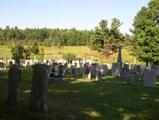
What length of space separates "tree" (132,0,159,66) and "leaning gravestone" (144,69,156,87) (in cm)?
3188

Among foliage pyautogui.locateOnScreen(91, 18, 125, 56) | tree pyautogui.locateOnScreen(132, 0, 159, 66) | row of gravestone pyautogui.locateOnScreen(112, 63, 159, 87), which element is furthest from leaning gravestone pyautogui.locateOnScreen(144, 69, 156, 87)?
foliage pyautogui.locateOnScreen(91, 18, 125, 56)

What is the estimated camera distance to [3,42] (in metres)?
132

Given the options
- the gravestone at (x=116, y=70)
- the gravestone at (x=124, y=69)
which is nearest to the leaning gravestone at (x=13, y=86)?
the gravestone at (x=124, y=69)

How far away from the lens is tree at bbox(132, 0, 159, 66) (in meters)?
58.3

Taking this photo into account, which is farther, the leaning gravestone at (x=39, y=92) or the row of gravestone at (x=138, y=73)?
the row of gravestone at (x=138, y=73)

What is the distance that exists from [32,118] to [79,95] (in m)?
6.79

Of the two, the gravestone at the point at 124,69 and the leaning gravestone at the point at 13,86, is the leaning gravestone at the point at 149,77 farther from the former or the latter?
the leaning gravestone at the point at 13,86

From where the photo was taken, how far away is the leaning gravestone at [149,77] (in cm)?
2588

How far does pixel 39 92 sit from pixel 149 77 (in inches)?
563

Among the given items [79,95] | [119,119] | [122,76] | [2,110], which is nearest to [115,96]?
[79,95]

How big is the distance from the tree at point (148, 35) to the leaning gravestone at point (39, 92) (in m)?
46.0

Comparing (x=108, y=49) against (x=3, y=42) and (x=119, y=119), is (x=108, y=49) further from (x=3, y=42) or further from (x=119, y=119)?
(x=119, y=119)

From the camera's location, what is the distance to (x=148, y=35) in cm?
5984

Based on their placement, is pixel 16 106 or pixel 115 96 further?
pixel 115 96
